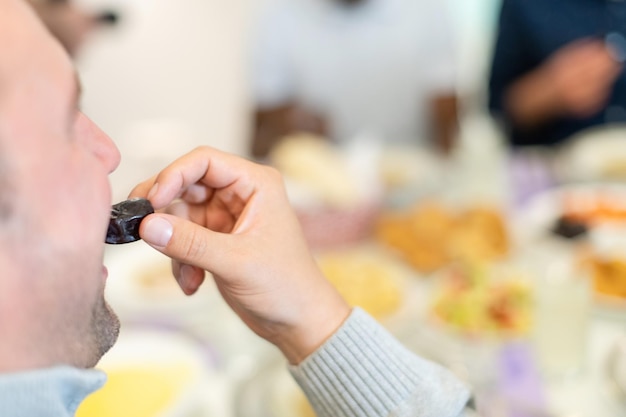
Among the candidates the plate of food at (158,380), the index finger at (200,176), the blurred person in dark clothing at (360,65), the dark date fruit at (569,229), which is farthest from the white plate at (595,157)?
the index finger at (200,176)

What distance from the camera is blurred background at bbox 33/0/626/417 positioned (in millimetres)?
799

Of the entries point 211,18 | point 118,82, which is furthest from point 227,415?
point 211,18

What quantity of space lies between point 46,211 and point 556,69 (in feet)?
5.58

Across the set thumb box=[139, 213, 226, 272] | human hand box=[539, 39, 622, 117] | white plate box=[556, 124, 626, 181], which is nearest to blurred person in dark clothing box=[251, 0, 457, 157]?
human hand box=[539, 39, 622, 117]

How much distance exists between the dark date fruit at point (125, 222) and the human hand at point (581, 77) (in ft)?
4.99

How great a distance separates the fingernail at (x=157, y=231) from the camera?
49 cm

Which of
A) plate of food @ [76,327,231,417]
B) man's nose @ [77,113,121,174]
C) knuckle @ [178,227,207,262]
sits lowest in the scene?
plate of food @ [76,327,231,417]

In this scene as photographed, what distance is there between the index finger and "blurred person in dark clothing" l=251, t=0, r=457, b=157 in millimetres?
1409

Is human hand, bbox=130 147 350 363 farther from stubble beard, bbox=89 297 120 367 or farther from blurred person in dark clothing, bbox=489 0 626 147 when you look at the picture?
blurred person in dark clothing, bbox=489 0 626 147

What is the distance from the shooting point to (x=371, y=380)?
0.57 meters

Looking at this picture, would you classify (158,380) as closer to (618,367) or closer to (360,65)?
(618,367)

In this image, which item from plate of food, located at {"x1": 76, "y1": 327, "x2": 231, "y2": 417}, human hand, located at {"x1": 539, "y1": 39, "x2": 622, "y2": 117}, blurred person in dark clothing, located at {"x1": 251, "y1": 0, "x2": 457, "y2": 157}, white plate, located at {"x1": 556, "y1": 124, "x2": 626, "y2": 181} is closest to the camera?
plate of food, located at {"x1": 76, "y1": 327, "x2": 231, "y2": 417}

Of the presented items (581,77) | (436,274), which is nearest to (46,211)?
(436,274)

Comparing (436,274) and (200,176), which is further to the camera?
(436,274)
